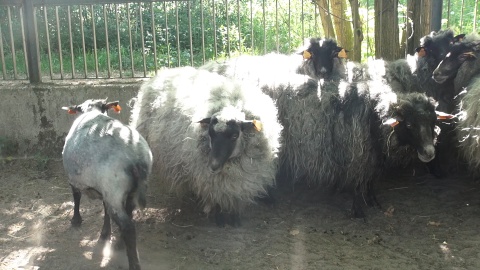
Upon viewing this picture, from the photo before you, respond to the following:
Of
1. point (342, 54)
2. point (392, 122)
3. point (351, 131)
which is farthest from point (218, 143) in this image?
point (342, 54)

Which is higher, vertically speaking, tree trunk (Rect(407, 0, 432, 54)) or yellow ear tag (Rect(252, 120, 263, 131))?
tree trunk (Rect(407, 0, 432, 54))

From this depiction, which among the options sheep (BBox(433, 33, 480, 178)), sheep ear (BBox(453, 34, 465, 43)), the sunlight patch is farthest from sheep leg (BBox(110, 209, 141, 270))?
sheep ear (BBox(453, 34, 465, 43))

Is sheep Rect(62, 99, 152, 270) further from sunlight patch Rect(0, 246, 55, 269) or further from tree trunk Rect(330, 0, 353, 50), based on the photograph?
tree trunk Rect(330, 0, 353, 50)

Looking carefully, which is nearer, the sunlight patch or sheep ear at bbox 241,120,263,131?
the sunlight patch

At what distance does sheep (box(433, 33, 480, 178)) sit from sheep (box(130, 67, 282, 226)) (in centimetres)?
197

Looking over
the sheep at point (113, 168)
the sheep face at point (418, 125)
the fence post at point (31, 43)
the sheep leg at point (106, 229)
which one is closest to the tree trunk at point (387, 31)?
the sheep face at point (418, 125)

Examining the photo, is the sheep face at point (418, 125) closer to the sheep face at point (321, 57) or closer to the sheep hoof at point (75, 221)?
the sheep face at point (321, 57)

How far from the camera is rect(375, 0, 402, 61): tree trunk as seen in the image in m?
7.49

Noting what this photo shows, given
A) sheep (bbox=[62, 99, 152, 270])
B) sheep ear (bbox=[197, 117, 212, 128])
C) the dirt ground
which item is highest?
sheep ear (bbox=[197, 117, 212, 128])

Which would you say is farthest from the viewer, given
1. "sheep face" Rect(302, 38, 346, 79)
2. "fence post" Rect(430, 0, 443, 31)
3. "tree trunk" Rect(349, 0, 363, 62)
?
"tree trunk" Rect(349, 0, 363, 62)

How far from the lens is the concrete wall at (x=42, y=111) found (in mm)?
7344

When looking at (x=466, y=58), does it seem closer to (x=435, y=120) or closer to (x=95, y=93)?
(x=435, y=120)

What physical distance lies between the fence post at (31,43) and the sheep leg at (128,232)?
3875 millimetres

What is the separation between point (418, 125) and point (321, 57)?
195 centimetres
